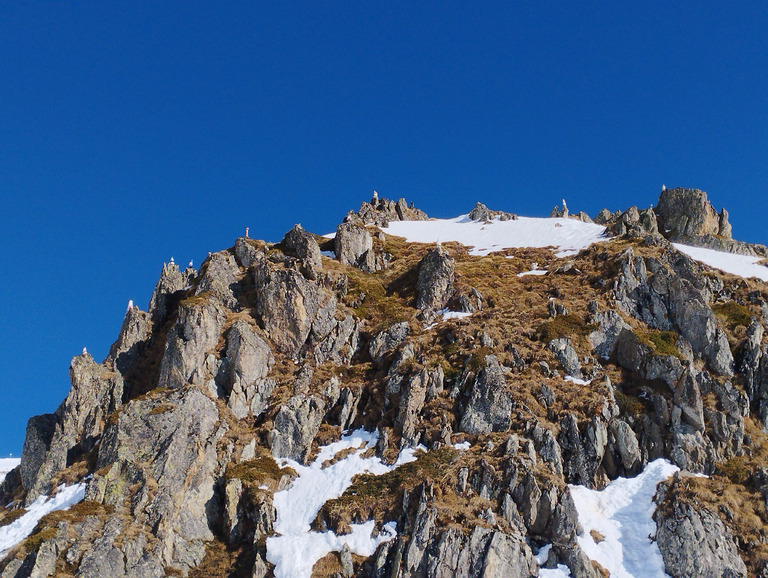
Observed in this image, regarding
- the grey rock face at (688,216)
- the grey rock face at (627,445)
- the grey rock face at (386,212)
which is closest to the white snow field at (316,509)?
the grey rock face at (627,445)

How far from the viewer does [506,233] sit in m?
92.8

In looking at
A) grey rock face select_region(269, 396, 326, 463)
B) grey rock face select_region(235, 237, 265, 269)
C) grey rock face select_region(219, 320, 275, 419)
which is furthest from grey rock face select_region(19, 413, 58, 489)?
grey rock face select_region(235, 237, 265, 269)

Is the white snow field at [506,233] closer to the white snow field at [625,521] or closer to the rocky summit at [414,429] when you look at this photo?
the rocky summit at [414,429]

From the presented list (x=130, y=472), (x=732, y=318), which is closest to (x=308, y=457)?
(x=130, y=472)

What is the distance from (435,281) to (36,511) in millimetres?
40027

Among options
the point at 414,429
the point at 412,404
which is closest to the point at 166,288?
the point at 412,404

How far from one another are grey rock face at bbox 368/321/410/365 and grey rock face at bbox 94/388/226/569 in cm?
1505

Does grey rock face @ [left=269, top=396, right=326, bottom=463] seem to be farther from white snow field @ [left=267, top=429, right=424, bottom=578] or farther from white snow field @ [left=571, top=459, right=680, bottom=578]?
white snow field @ [left=571, top=459, right=680, bottom=578]

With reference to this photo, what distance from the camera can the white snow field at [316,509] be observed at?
37.9 m

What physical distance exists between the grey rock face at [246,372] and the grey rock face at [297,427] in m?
3.12

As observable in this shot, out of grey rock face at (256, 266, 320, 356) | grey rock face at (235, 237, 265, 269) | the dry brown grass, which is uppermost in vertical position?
grey rock face at (235, 237, 265, 269)

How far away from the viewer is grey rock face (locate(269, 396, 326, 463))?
4716 cm

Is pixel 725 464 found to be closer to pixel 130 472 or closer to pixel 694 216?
pixel 130 472

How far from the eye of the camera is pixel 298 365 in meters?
54.8
